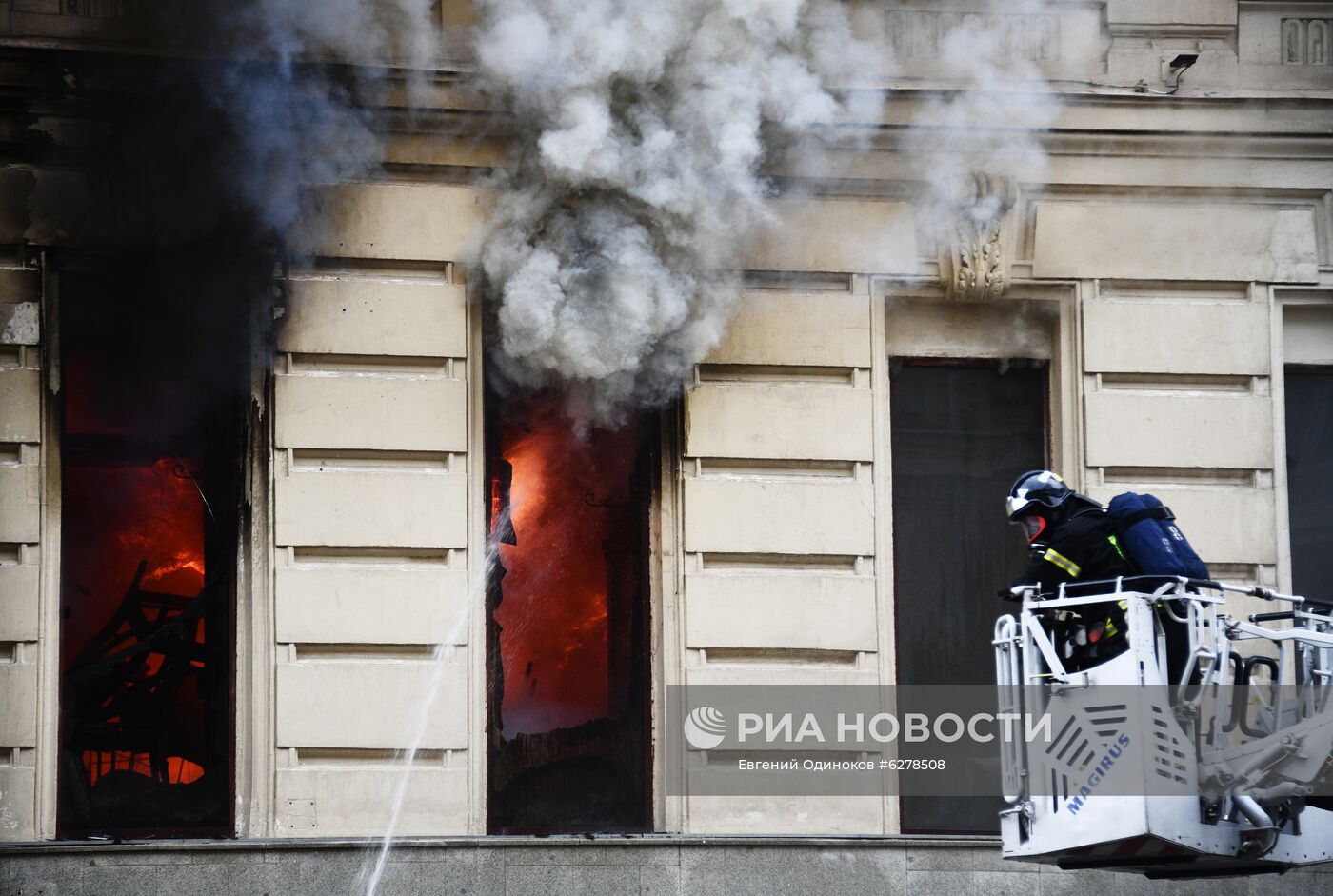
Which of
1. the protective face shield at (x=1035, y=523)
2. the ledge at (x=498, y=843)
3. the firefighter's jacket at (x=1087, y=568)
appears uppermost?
the protective face shield at (x=1035, y=523)

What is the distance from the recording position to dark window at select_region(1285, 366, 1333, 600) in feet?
39.1

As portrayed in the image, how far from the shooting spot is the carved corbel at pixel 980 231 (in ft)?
37.7

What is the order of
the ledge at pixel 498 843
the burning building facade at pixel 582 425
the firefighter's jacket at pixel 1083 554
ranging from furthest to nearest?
1. the burning building facade at pixel 582 425
2. the ledge at pixel 498 843
3. the firefighter's jacket at pixel 1083 554

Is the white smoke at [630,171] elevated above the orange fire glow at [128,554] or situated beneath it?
elevated above

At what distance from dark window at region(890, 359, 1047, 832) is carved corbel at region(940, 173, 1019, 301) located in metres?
0.67

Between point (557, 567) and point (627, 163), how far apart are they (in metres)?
2.64

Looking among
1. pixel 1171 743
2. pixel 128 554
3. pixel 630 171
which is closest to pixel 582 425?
pixel 630 171

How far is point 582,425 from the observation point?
37.5 feet

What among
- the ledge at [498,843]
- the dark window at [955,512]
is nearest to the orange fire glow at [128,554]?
the ledge at [498,843]

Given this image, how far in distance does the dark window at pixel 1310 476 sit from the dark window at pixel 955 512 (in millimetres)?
1772

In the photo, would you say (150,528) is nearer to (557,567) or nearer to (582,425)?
(557,567)

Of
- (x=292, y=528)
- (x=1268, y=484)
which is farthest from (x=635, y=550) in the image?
(x=1268, y=484)

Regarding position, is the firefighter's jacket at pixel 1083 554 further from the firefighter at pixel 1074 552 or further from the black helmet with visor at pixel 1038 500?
the black helmet with visor at pixel 1038 500

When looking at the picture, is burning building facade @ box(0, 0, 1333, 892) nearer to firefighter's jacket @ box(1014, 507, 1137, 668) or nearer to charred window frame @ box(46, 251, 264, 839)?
charred window frame @ box(46, 251, 264, 839)
